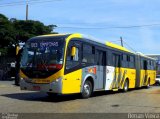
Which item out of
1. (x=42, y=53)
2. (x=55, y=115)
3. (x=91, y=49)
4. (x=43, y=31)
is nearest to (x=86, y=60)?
(x=91, y=49)

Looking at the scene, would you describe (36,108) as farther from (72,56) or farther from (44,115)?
(72,56)

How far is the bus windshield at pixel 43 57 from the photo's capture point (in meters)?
16.5

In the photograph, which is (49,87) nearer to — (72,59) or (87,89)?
(72,59)

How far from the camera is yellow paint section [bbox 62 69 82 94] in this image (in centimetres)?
1659

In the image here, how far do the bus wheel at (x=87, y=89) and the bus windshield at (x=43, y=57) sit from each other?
8.82 ft

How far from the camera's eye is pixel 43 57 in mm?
16922

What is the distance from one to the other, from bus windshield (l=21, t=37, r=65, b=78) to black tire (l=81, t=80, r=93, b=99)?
8.82 feet

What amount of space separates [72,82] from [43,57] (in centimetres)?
172

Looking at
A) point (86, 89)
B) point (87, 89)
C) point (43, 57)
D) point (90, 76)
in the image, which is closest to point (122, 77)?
point (90, 76)

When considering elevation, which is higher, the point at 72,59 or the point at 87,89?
the point at 72,59

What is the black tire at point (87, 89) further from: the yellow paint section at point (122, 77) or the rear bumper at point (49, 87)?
the yellow paint section at point (122, 77)

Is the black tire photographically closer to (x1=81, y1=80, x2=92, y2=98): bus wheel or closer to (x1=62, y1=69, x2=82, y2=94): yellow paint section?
(x1=81, y1=80, x2=92, y2=98): bus wheel

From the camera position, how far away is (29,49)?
1770 cm

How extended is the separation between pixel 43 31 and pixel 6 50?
611 cm
